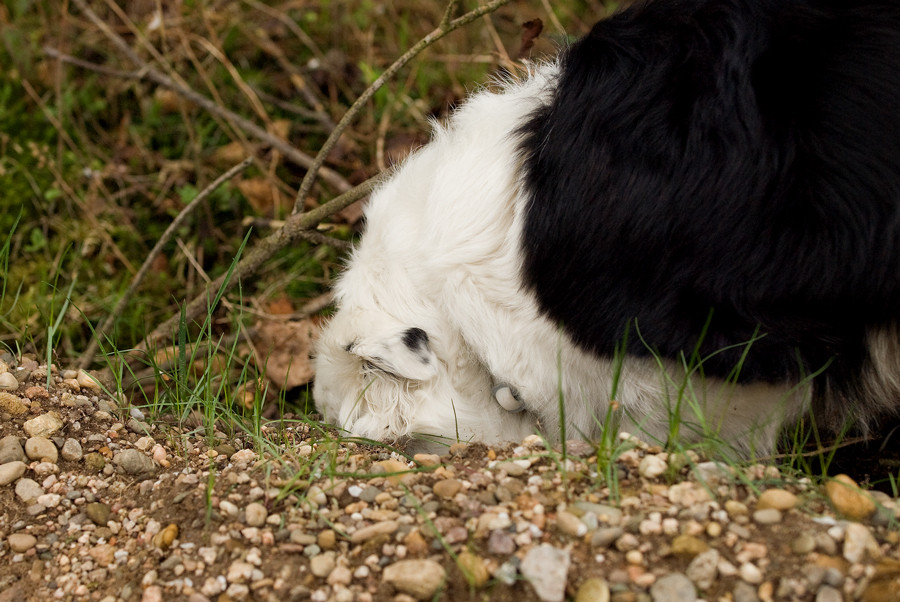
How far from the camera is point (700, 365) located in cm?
187

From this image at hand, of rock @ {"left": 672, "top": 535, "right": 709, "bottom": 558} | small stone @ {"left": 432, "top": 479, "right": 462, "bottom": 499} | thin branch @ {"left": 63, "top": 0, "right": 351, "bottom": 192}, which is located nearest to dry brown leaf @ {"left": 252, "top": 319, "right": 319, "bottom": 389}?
thin branch @ {"left": 63, "top": 0, "right": 351, "bottom": 192}

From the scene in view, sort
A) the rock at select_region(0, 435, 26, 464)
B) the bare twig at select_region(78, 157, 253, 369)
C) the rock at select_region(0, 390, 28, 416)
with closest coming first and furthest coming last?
the rock at select_region(0, 435, 26, 464) < the rock at select_region(0, 390, 28, 416) < the bare twig at select_region(78, 157, 253, 369)

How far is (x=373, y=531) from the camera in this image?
63.8 inches

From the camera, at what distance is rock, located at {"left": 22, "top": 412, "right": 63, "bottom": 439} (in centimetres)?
205

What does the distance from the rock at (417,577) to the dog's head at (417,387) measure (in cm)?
72

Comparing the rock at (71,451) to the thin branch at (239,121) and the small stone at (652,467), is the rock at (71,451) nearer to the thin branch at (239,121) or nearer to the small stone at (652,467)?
the small stone at (652,467)

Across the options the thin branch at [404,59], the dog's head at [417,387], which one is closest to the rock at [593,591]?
the dog's head at [417,387]

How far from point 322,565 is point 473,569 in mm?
301

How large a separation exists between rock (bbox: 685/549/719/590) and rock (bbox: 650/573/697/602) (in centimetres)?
2

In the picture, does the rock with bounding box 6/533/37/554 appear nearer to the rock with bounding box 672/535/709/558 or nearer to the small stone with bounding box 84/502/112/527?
the small stone with bounding box 84/502/112/527

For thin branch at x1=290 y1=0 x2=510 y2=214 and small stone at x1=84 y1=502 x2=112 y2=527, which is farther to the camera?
thin branch at x1=290 y1=0 x2=510 y2=214

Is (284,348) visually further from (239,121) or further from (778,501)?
(778,501)

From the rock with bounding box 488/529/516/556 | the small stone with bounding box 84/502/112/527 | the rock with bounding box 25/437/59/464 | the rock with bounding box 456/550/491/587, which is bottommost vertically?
the small stone with bounding box 84/502/112/527

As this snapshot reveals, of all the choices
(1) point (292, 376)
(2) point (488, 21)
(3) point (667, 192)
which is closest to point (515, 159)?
(3) point (667, 192)
